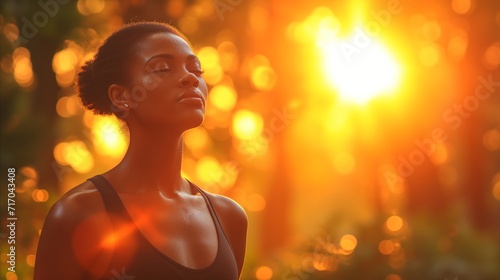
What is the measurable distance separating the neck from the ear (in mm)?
119

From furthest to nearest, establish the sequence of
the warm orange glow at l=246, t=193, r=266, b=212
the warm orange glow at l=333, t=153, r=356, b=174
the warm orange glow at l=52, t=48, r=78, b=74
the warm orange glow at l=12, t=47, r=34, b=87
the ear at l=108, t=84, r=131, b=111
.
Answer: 1. the warm orange glow at l=333, t=153, r=356, b=174
2. the warm orange glow at l=246, t=193, r=266, b=212
3. the warm orange glow at l=12, t=47, r=34, b=87
4. the warm orange glow at l=52, t=48, r=78, b=74
5. the ear at l=108, t=84, r=131, b=111

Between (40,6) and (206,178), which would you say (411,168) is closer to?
(206,178)

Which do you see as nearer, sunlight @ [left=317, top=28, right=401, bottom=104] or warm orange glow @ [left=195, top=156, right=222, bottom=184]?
sunlight @ [left=317, top=28, right=401, bottom=104]

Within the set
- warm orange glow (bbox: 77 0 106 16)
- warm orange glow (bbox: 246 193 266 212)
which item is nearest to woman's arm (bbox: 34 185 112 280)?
warm orange glow (bbox: 77 0 106 16)

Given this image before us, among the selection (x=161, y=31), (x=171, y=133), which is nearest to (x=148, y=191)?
(x=171, y=133)

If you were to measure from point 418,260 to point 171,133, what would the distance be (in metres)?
5.00

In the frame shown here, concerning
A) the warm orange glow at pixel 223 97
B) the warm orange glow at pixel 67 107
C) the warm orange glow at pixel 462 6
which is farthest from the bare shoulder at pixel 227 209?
the warm orange glow at pixel 223 97

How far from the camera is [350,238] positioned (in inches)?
306

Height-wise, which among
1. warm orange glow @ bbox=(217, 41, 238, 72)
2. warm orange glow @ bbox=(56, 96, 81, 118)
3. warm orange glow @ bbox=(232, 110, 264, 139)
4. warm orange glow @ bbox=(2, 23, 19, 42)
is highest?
warm orange glow @ bbox=(217, 41, 238, 72)

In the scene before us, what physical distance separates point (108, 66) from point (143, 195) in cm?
59

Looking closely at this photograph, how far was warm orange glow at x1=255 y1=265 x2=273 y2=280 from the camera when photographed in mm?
8133

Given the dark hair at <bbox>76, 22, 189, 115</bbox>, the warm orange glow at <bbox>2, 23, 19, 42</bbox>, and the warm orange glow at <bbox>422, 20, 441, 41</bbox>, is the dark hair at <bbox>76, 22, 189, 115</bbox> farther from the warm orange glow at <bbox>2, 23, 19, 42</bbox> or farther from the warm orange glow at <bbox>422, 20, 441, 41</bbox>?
the warm orange glow at <bbox>422, 20, 441, 41</bbox>

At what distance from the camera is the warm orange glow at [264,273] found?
26.7 feet

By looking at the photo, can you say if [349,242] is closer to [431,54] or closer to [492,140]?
[431,54]
